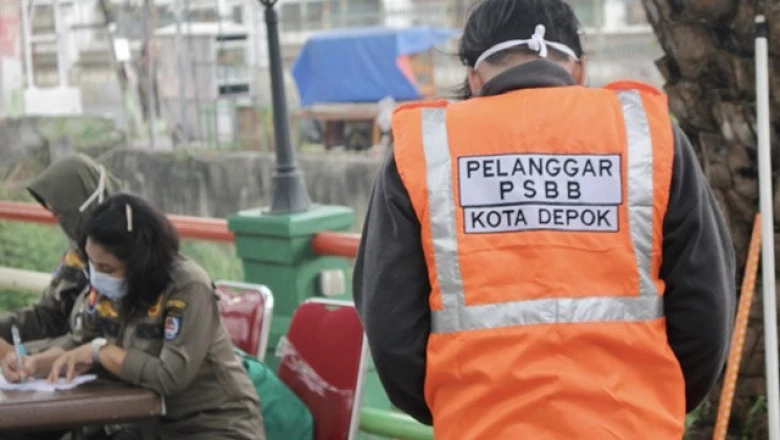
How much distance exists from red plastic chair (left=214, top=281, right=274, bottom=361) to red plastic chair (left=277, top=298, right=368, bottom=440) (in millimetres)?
140

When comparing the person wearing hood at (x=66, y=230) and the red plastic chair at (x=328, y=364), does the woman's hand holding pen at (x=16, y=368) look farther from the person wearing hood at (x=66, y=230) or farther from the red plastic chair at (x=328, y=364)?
the red plastic chair at (x=328, y=364)

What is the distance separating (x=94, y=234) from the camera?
3.96 meters

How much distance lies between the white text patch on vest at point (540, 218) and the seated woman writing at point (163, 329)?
165 centimetres

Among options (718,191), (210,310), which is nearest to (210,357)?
(210,310)

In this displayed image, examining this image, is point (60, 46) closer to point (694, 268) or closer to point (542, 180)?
point (542, 180)

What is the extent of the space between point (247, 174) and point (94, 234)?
574 inches

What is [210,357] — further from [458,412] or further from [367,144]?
[367,144]

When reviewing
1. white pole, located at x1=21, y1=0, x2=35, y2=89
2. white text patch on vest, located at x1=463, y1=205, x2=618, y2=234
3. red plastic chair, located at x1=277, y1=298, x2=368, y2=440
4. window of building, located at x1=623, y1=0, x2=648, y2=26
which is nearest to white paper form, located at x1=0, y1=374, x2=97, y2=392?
red plastic chair, located at x1=277, y1=298, x2=368, y2=440

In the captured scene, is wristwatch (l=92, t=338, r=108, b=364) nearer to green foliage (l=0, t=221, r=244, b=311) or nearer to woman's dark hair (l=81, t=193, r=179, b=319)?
woman's dark hair (l=81, t=193, r=179, b=319)

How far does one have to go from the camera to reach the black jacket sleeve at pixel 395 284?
239cm

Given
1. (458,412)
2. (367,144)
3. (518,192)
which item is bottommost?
(367,144)

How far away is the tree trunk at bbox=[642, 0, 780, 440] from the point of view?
13.4 feet

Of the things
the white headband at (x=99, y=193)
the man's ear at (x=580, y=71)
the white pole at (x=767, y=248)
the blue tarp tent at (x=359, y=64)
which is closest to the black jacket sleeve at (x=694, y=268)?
the man's ear at (x=580, y=71)

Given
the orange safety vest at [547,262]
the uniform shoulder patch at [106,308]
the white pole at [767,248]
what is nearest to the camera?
the orange safety vest at [547,262]
